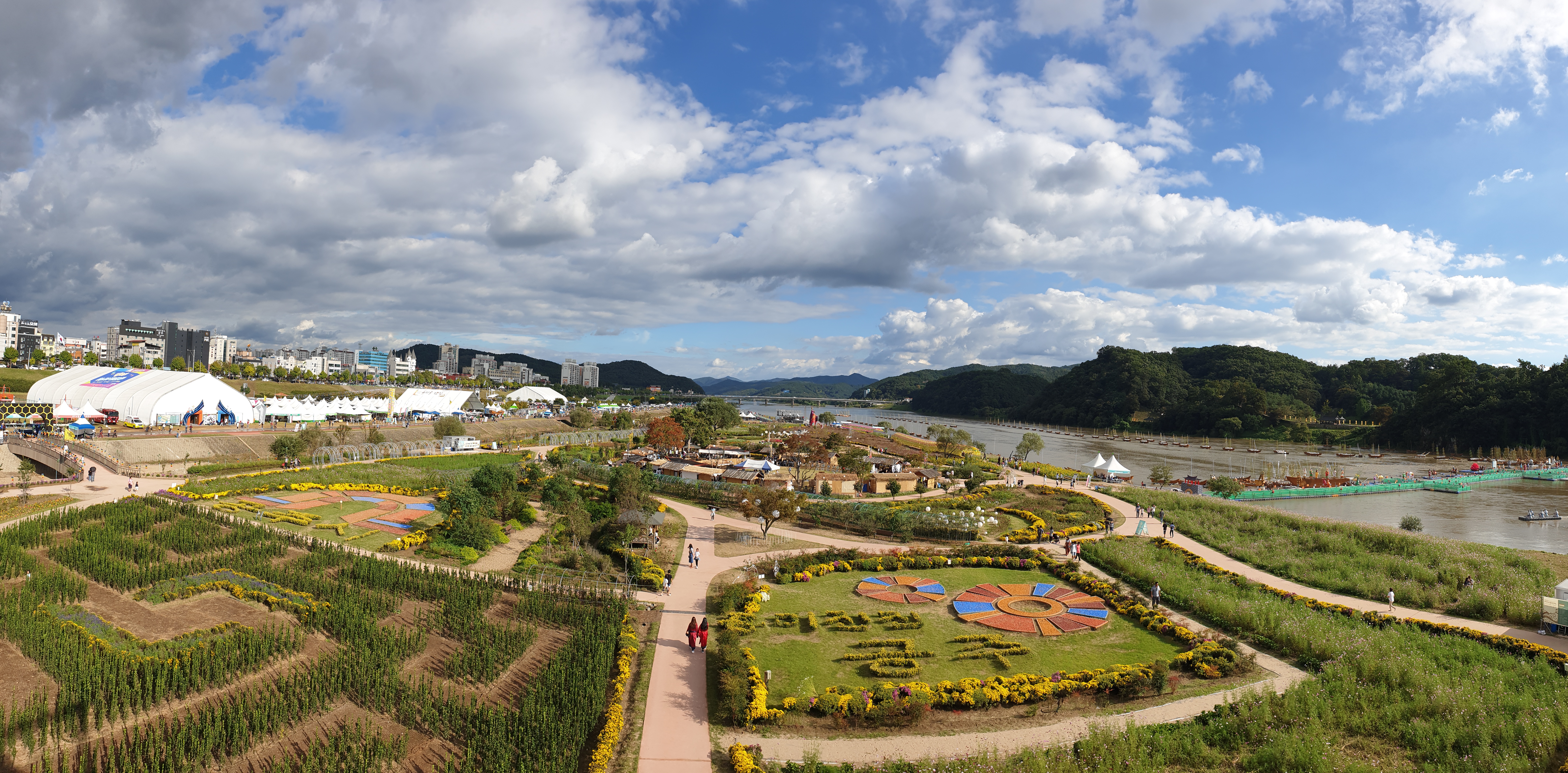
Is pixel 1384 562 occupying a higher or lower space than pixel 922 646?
higher

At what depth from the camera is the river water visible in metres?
44.0

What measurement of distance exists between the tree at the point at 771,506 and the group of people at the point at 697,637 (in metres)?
13.0

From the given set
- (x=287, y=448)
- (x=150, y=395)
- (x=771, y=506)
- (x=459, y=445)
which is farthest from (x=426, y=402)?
(x=771, y=506)

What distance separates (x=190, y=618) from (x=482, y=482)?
584 inches

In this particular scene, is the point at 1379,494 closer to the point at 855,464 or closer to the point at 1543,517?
the point at 1543,517

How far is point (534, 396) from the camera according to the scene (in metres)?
137

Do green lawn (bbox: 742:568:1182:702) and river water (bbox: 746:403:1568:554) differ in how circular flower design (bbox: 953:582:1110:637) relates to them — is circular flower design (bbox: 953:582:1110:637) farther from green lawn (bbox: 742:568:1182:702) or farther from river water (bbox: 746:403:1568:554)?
river water (bbox: 746:403:1568:554)

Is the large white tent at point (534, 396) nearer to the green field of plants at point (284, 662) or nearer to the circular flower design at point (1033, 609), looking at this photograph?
the green field of plants at point (284, 662)

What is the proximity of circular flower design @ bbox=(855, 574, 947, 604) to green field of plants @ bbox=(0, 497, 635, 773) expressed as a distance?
8694 mm

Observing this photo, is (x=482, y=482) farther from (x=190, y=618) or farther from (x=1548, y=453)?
(x=1548, y=453)

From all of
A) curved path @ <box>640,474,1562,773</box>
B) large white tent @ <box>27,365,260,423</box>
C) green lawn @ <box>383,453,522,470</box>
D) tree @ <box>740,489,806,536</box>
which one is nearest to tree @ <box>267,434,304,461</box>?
green lawn @ <box>383,453,522,470</box>

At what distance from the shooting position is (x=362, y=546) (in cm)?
2820

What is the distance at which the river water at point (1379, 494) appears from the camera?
1731 inches

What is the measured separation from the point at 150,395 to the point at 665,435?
158 feet
